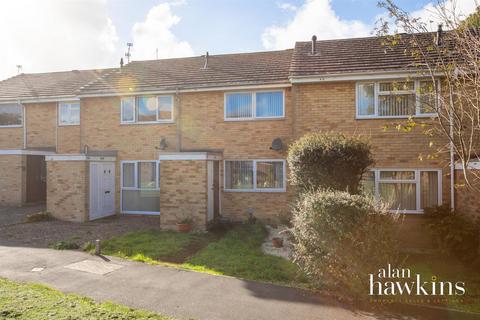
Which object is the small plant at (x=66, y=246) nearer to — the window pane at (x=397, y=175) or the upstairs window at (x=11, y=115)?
the window pane at (x=397, y=175)

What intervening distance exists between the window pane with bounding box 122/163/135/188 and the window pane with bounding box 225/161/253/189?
396 centimetres

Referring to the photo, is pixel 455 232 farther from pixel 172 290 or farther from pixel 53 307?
pixel 53 307

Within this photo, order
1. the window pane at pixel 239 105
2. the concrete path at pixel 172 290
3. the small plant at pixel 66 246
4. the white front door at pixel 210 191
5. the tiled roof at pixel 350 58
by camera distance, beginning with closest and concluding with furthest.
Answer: the concrete path at pixel 172 290
the small plant at pixel 66 246
the tiled roof at pixel 350 58
the white front door at pixel 210 191
the window pane at pixel 239 105

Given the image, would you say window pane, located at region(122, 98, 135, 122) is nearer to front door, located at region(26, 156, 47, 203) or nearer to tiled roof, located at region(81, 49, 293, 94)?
tiled roof, located at region(81, 49, 293, 94)

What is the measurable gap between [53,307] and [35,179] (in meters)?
13.4

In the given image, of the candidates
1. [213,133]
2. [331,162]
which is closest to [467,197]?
[331,162]

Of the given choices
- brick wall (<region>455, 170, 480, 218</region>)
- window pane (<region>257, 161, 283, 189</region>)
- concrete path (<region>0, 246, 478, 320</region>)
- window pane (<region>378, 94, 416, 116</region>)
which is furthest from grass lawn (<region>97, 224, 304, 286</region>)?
window pane (<region>378, 94, 416, 116</region>)

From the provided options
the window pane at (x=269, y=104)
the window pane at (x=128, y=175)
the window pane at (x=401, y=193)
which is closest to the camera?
the window pane at (x=401, y=193)

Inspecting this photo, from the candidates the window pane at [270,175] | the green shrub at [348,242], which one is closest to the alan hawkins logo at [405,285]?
the green shrub at [348,242]

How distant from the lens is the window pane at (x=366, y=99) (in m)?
10.6

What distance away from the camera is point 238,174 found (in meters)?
12.3

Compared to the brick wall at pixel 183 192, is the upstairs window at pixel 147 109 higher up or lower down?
higher up

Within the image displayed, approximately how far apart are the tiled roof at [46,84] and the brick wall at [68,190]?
416 centimetres

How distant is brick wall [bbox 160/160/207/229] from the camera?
10.6m
